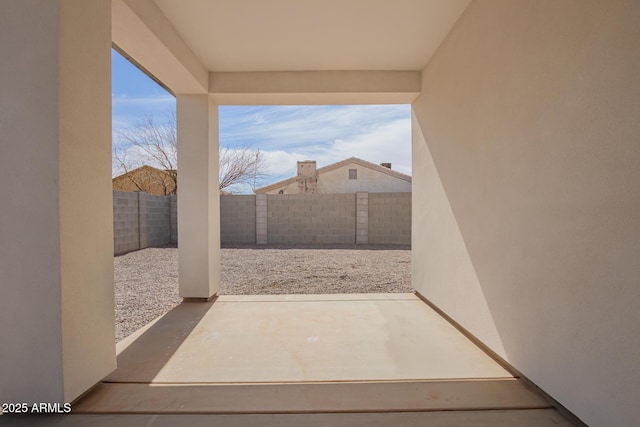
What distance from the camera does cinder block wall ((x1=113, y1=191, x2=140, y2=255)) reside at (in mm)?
7953

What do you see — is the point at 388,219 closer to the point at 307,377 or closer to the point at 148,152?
the point at 307,377

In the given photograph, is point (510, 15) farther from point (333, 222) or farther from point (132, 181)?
point (132, 181)

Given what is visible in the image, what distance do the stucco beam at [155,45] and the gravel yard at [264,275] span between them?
99.6 inches

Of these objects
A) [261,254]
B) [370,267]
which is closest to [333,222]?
[261,254]

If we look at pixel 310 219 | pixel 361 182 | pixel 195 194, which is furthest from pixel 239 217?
pixel 361 182

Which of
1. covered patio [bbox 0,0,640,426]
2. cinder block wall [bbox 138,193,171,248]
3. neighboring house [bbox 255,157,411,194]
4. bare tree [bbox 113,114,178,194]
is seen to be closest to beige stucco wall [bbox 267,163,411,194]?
neighboring house [bbox 255,157,411,194]

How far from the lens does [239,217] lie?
10562mm

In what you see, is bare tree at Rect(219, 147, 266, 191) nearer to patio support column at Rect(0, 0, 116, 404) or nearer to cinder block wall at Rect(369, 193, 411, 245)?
cinder block wall at Rect(369, 193, 411, 245)

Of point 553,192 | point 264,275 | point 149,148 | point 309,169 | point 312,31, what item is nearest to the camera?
point 553,192

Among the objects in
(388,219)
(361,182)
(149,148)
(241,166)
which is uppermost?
(149,148)

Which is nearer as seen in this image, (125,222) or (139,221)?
(125,222)

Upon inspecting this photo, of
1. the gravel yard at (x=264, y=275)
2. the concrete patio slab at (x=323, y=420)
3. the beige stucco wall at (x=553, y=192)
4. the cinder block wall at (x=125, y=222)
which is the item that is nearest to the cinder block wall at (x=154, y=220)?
the cinder block wall at (x=125, y=222)

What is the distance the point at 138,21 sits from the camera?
7.80 feet

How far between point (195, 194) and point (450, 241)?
2.82 metres
